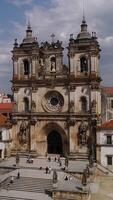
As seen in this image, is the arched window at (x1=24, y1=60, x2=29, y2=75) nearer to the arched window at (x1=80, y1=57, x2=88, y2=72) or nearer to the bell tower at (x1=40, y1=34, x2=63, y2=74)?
the bell tower at (x1=40, y1=34, x2=63, y2=74)

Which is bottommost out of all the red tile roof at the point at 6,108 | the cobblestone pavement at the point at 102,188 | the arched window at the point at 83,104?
the cobblestone pavement at the point at 102,188

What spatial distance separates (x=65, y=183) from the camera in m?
39.4

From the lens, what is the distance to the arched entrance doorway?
53550mm

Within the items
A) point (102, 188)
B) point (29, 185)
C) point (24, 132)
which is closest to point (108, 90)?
point (24, 132)

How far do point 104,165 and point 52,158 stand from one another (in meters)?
7.66

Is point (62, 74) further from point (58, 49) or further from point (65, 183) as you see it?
point (65, 183)

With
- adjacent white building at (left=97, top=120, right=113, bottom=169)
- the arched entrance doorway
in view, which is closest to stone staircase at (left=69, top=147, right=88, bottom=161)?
adjacent white building at (left=97, top=120, right=113, bottom=169)

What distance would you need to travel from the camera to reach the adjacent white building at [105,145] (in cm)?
4784

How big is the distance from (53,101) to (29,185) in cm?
1642

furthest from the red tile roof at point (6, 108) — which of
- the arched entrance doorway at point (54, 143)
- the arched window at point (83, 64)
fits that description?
the arched window at point (83, 64)

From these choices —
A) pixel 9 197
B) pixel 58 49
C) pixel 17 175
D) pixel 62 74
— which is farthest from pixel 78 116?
pixel 9 197

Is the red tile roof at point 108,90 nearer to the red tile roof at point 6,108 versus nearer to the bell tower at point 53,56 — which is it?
the red tile roof at point 6,108

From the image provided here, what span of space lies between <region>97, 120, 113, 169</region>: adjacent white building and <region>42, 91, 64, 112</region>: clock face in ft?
22.9

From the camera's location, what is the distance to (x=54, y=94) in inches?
2068
